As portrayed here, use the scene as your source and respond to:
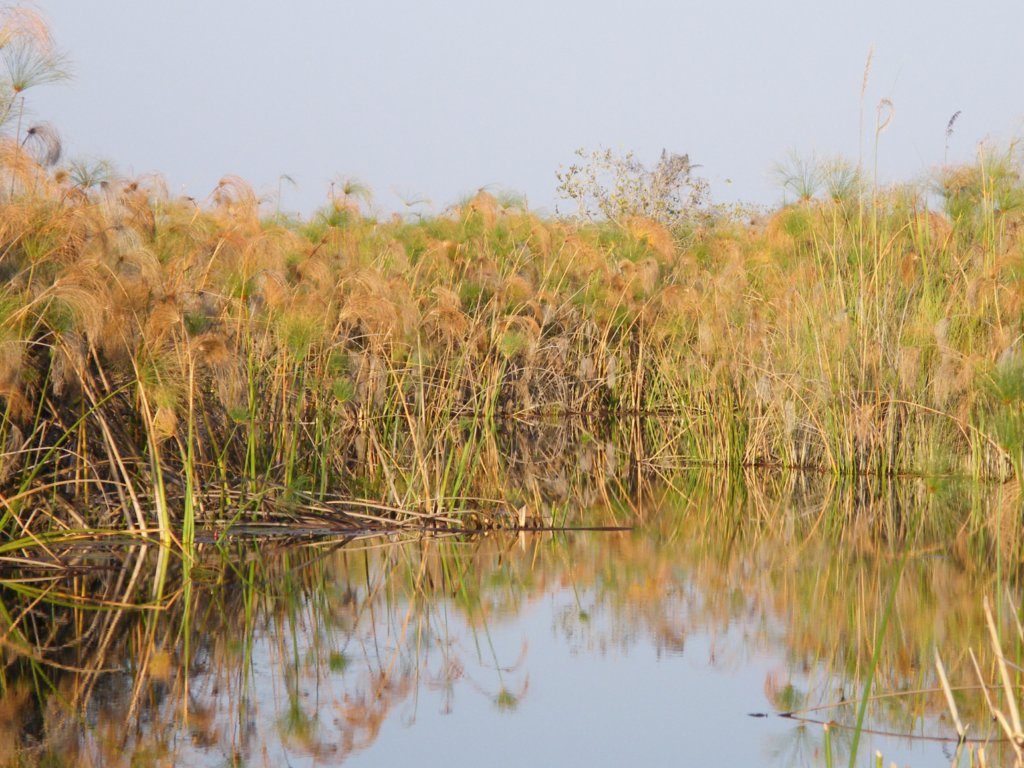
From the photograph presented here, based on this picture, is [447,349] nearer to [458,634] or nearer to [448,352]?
[448,352]

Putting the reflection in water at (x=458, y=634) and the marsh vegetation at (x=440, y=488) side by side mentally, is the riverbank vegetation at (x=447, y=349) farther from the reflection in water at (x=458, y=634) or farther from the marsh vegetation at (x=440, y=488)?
the reflection in water at (x=458, y=634)

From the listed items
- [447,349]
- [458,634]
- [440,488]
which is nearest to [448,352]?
[447,349]

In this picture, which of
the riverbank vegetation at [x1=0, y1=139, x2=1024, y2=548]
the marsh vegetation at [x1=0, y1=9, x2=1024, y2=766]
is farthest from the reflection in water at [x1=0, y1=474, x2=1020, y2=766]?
the riverbank vegetation at [x1=0, y1=139, x2=1024, y2=548]

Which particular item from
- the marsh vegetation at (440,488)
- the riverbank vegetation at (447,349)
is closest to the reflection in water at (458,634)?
the marsh vegetation at (440,488)

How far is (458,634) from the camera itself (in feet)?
11.1

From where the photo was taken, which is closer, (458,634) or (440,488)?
(458,634)

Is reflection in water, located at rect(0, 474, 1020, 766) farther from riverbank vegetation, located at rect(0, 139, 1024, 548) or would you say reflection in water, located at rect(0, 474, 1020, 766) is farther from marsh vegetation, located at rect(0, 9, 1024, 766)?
riverbank vegetation, located at rect(0, 139, 1024, 548)

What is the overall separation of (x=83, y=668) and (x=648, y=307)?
7.20m

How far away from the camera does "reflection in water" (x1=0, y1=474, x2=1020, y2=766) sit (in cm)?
255

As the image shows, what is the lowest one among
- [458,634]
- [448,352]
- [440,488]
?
[458,634]

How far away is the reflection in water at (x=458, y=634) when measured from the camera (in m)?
2.55

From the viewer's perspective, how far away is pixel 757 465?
703 centimetres

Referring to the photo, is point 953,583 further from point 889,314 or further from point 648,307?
point 648,307

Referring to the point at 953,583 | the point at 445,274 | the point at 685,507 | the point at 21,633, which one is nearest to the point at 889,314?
the point at 685,507
